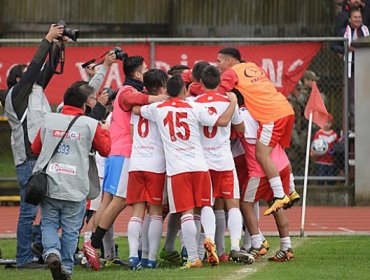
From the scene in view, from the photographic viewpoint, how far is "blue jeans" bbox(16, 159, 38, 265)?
13812 mm

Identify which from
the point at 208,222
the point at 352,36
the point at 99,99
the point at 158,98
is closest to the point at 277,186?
the point at 208,222

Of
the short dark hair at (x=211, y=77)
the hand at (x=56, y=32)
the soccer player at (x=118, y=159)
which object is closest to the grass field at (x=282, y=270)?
the soccer player at (x=118, y=159)

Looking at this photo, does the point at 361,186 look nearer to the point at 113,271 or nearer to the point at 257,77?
the point at 257,77

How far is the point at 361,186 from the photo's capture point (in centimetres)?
2127

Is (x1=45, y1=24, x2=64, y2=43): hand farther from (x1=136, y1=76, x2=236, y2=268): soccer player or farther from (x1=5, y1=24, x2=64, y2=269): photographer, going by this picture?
(x1=136, y1=76, x2=236, y2=268): soccer player

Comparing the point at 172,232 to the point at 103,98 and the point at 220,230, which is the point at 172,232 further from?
the point at 103,98

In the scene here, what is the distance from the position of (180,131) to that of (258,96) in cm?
126

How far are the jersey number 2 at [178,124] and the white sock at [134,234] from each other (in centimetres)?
98

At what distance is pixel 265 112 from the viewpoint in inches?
566

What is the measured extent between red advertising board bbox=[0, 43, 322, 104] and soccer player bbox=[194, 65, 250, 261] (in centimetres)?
723

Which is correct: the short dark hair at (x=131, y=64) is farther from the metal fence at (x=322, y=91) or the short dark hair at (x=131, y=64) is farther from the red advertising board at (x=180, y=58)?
the metal fence at (x=322, y=91)

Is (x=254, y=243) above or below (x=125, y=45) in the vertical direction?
below

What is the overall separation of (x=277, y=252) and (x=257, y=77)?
6.14 feet

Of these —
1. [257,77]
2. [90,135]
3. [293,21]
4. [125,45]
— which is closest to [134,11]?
[293,21]
